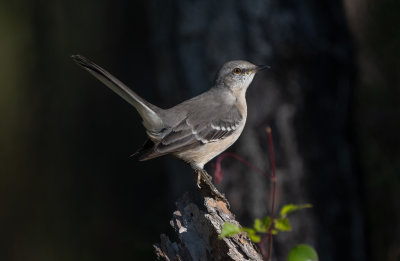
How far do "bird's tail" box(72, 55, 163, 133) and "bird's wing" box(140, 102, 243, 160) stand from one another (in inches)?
7.4

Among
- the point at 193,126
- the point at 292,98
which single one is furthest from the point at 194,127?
the point at 292,98

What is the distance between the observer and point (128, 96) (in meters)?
4.93

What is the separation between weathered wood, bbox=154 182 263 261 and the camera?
392cm

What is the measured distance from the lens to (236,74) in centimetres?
609

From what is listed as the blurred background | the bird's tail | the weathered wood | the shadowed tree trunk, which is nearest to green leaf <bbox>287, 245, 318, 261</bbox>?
the weathered wood

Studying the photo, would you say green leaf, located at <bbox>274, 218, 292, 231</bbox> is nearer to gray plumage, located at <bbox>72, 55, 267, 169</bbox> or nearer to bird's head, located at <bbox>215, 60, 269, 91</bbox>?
gray plumage, located at <bbox>72, 55, 267, 169</bbox>

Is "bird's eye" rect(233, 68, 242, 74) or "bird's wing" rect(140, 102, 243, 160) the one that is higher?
"bird's eye" rect(233, 68, 242, 74)

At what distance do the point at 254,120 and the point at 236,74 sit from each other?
825mm

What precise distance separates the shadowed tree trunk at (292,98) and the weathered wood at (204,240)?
8.15ft

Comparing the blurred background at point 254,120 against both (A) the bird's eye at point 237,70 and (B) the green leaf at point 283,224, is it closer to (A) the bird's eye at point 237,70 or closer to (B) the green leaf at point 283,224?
(A) the bird's eye at point 237,70

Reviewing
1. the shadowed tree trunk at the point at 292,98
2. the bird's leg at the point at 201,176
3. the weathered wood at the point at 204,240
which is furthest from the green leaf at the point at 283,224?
the shadowed tree trunk at the point at 292,98

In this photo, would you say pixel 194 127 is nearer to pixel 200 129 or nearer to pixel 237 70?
pixel 200 129

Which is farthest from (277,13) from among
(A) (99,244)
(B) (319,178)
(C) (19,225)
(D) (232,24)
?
(C) (19,225)

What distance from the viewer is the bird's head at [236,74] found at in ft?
19.7
